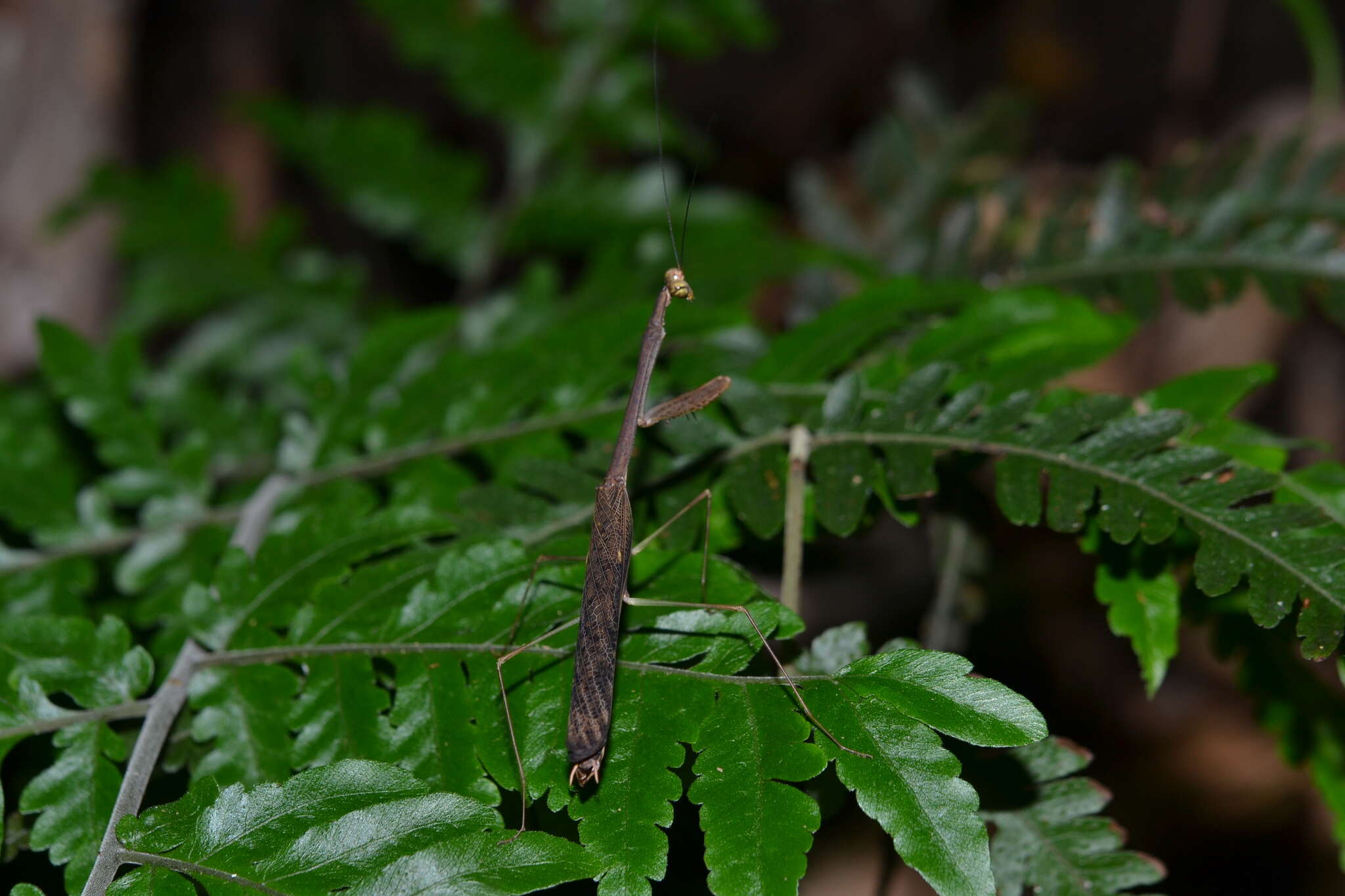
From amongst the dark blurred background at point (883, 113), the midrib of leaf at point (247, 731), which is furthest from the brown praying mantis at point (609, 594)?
the dark blurred background at point (883, 113)

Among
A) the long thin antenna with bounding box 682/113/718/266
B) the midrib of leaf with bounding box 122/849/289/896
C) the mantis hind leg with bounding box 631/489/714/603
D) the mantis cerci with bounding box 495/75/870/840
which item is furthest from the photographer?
the long thin antenna with bounding box 682/113/718/266

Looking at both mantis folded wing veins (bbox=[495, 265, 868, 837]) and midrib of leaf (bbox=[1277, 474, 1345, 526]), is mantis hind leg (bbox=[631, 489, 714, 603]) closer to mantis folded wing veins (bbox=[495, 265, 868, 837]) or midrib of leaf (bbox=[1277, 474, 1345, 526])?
mantis folded wing veins (bbox=[495, 265, 868, 837])

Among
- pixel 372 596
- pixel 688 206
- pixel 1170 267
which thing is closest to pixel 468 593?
pixel 372 596

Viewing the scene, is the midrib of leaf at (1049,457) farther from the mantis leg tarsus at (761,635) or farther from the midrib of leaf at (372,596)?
the midrib of leaf at (372,596)

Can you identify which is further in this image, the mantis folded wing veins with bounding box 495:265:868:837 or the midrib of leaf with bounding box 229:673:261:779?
the midrib of leaf with bounding box 229:673:261:779

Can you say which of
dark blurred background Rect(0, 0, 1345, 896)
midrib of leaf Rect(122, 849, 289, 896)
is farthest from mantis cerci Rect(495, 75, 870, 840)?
dark blurred background Rect(0, 0, 1345, 896)

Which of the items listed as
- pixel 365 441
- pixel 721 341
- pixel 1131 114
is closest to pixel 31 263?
pixel 365 441

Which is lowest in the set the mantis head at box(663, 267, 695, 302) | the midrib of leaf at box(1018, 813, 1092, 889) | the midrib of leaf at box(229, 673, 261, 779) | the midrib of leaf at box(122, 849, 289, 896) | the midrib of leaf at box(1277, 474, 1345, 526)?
the midrib of leaf at box(1018, 813, 1092, 889)

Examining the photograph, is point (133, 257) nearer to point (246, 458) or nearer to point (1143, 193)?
point (246, 458)
